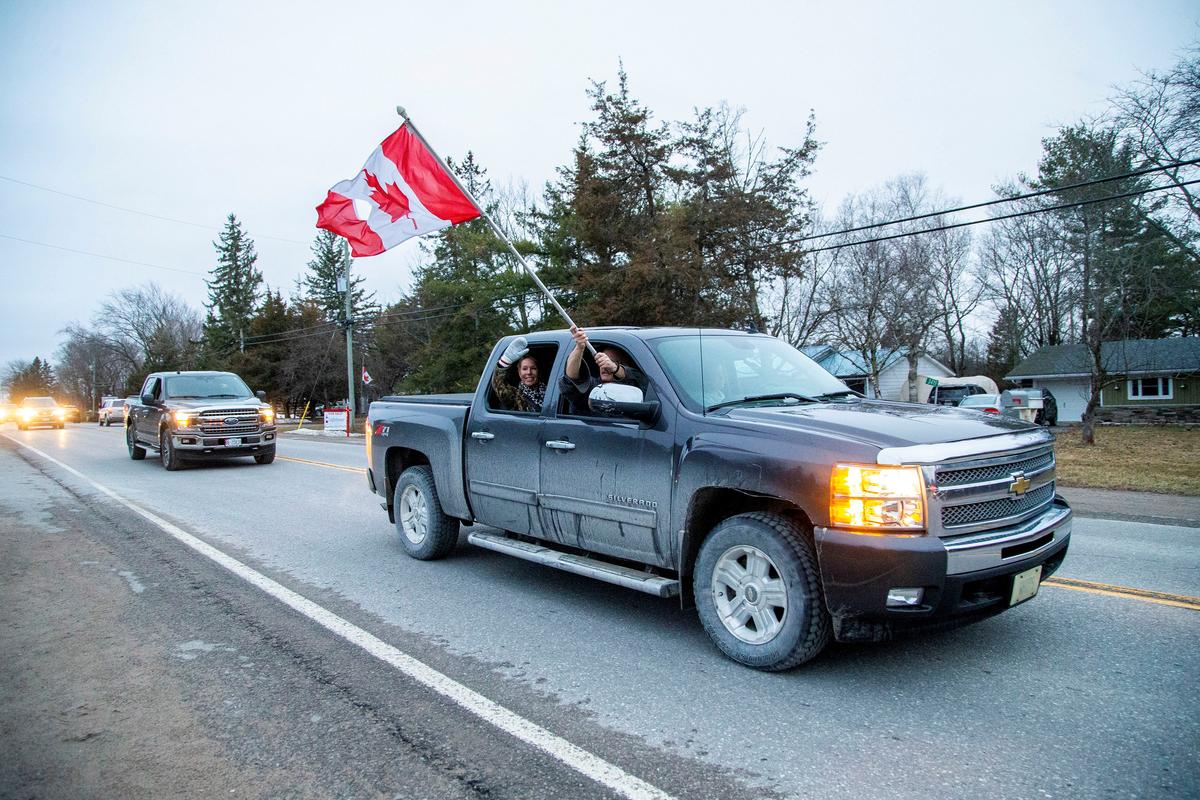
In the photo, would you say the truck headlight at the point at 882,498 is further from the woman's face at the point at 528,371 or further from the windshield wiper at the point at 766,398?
the woman's face at the point at 528,371

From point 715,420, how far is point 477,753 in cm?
207

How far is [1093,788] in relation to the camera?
2.69m

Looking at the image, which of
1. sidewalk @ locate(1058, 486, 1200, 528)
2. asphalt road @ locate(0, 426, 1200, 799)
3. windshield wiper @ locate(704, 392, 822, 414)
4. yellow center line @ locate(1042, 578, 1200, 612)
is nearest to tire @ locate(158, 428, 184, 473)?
asphalt road @ locate(0, 426, 1200, 799)

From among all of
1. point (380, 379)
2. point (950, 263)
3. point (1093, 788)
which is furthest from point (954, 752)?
point (380, 379)

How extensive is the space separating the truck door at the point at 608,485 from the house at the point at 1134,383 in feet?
128

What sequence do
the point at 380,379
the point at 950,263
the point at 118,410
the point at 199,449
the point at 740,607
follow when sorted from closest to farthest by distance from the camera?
the point at 740,607, the point at 199,449, the point at 950,263, the point at 118,410, the point at 380,379

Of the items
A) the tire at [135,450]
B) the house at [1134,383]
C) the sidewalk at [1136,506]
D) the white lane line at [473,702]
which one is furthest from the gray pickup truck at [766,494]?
the house at [1134,383]

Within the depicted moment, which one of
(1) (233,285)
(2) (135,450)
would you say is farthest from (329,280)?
(2) (135,450)

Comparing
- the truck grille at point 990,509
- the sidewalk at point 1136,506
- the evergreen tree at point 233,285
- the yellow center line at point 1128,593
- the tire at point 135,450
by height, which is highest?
the evergreen tree at point 233,285

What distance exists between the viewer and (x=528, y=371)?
18.5 ft

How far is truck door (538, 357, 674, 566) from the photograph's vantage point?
4289 millimetres

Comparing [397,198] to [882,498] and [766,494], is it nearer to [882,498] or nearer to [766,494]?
[766,494]

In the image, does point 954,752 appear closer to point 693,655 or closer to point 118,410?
point 693,655

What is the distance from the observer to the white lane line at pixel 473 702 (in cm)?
281
